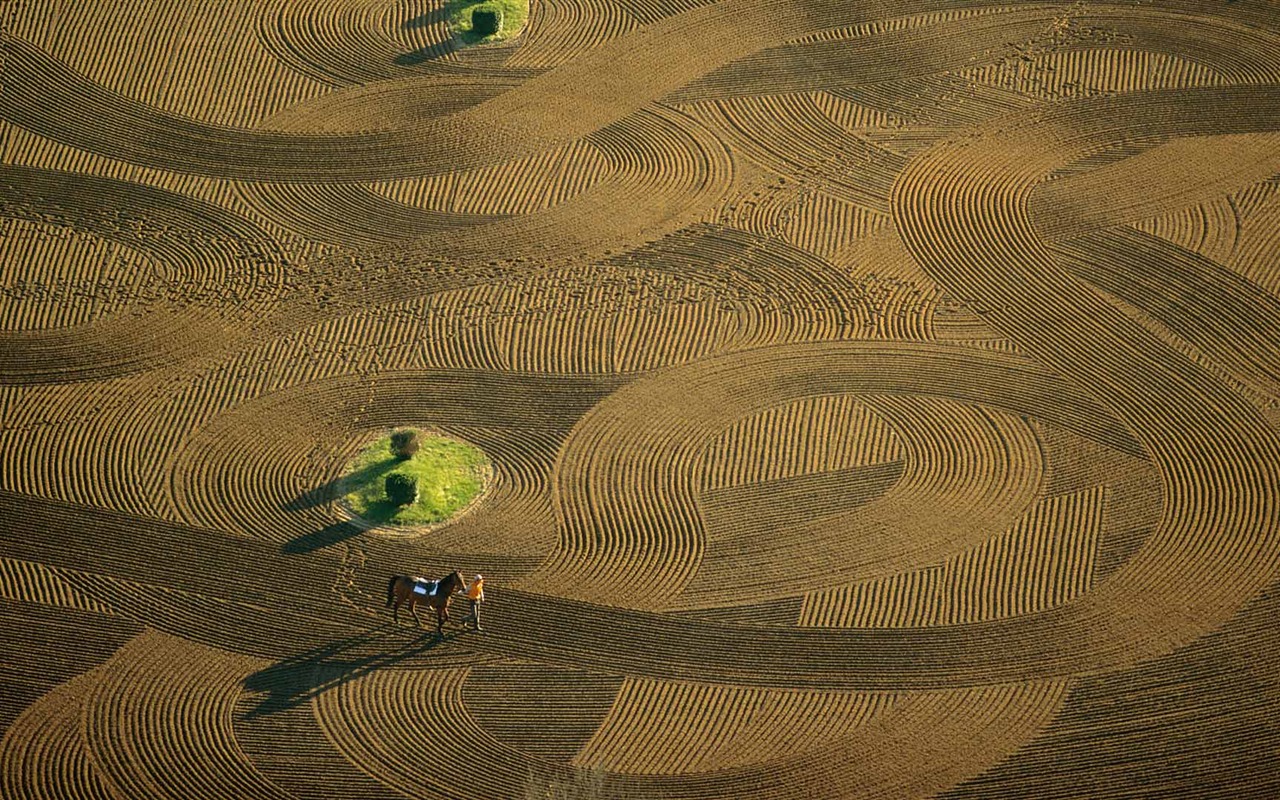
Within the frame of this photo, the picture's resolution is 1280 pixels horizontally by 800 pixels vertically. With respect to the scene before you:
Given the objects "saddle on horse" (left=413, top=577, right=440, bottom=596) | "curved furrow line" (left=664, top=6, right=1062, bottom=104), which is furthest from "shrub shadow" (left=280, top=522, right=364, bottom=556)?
"curved furrow line" (left=664, top=6, right=1062, bottom=104)

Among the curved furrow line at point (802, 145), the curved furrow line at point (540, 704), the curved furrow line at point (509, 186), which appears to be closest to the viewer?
the curved furrow line at point (540, 704)

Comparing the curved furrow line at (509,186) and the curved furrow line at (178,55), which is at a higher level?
the curved furrow line at (178,55)

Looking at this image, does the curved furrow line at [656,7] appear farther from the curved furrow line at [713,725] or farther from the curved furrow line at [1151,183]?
the curved furrow line at [713,725]

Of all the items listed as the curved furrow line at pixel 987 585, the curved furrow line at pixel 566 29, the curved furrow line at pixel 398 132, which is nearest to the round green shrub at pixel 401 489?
the curved furrow line at pixel 987 585

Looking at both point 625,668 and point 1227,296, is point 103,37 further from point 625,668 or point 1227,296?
point 1227,296

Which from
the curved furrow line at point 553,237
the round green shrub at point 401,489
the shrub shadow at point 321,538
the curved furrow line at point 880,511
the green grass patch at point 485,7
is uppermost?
the green grass patch at point 485,7

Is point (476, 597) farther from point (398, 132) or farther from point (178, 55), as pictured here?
point (178, 55)

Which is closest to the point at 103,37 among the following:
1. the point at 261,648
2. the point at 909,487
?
the point at 261,648
